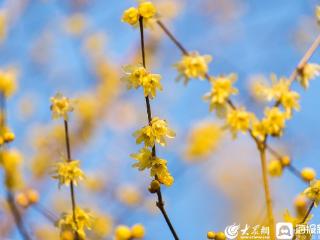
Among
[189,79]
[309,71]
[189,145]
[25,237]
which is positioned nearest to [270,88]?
[309,71]

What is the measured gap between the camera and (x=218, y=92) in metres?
2.71

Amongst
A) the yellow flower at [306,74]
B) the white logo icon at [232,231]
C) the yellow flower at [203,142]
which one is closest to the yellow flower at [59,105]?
the white logo icon at [232,231]

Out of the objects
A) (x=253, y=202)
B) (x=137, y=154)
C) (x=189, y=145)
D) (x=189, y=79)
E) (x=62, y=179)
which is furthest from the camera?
(x=253, y=202)

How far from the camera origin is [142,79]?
6.08 ft

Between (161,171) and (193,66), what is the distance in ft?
3.75

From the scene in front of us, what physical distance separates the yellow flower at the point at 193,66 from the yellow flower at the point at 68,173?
0.90 meters

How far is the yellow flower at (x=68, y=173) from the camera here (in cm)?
207

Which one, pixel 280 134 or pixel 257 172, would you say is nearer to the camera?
pixel 280 134

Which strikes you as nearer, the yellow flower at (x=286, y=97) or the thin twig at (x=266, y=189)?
the thin twig at (x=266, y=189)

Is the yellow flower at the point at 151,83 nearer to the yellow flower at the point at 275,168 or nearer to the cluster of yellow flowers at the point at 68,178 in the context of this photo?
the cluster of yellow flowers at the point at 68,178

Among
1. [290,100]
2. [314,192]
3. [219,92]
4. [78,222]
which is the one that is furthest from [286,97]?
[78,222]

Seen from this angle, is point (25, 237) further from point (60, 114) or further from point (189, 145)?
point (189, 145)

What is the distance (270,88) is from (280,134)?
0.94ft

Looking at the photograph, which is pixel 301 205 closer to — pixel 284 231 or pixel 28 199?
pixel 284 231
